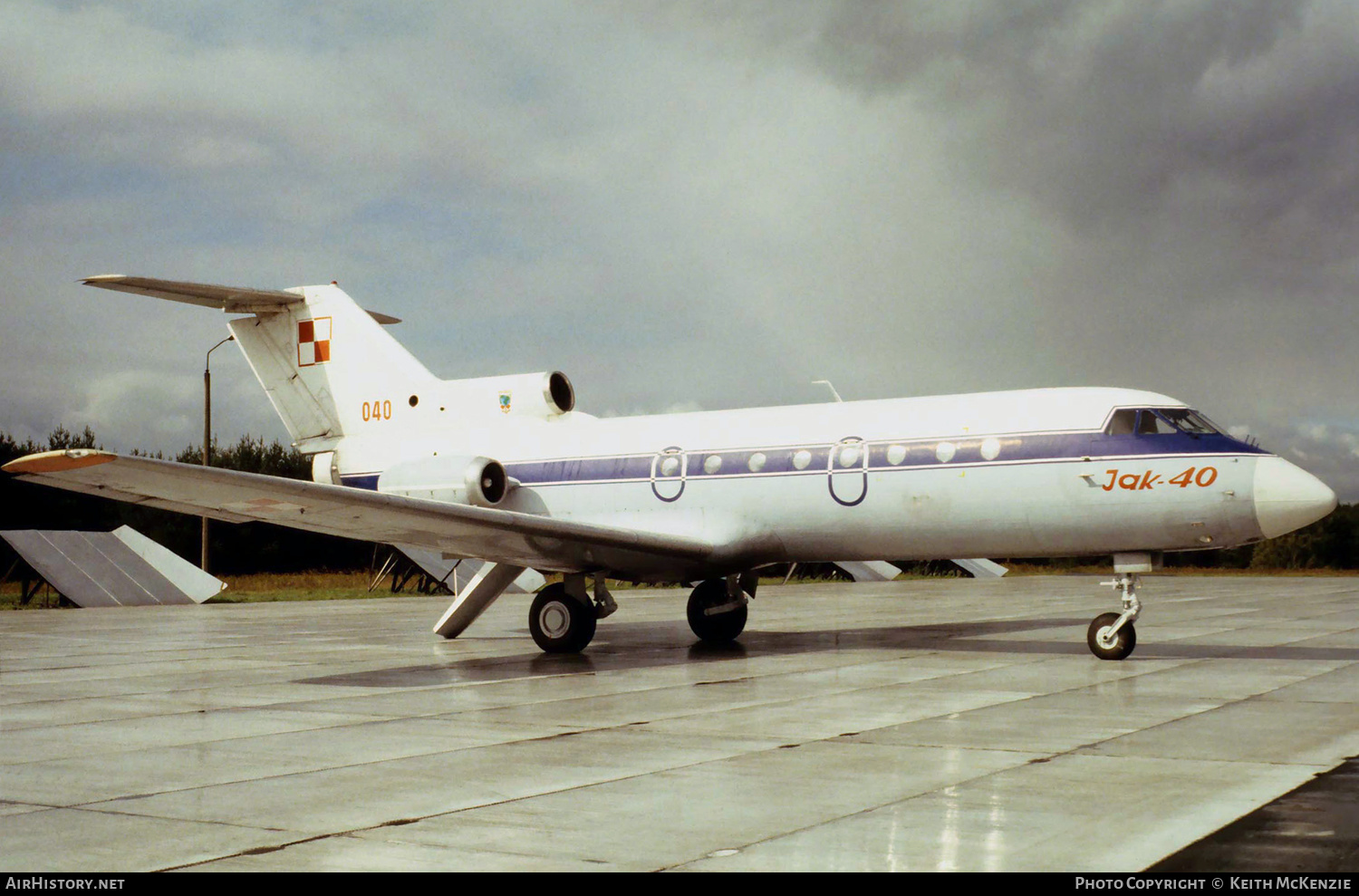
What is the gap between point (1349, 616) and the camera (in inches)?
916

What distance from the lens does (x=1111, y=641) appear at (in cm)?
1447

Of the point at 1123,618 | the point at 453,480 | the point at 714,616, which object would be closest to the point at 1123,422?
the point at 1123,618

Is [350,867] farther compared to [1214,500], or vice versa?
[1214,500]

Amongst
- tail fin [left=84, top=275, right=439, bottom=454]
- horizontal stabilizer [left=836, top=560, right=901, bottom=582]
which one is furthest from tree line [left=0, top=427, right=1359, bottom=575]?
tail fin [left=84, top=275, right=439, bottom=454]

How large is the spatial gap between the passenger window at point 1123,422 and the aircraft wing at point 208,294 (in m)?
12.8

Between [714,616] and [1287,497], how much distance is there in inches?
310

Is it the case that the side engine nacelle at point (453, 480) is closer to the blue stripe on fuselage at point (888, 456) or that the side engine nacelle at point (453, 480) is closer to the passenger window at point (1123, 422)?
the blue stripe on fuselage at point (888, 456)

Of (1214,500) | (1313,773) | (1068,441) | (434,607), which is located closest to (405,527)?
(1068,441)

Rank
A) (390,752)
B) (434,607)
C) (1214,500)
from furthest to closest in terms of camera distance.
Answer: (434,607)
(1214,500)
(390,752)

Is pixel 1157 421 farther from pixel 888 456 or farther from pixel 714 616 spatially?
pixel 714 616

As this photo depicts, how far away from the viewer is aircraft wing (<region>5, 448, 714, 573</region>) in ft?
40.6

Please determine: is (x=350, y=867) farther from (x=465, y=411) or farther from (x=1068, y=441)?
(x=465, y=411)

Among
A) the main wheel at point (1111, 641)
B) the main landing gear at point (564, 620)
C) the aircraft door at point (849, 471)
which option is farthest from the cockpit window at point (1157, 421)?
the main landing gear at point (564, 620)
